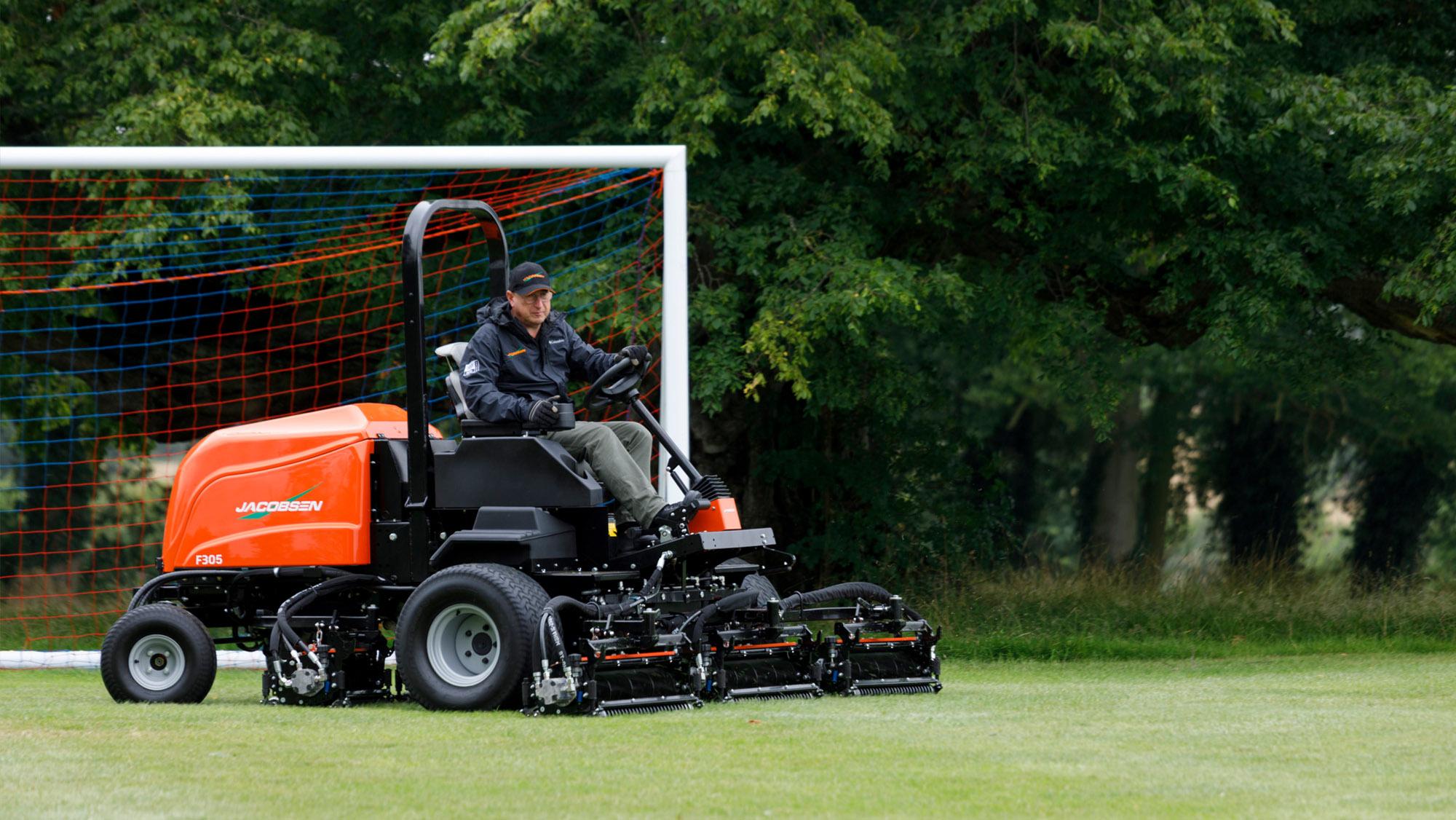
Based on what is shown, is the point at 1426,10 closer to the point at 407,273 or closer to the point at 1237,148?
the point at 1237,148

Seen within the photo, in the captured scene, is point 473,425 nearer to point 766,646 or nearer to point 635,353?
point 635,353

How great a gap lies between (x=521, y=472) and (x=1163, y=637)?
6125mm

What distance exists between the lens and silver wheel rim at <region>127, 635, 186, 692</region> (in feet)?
29.1

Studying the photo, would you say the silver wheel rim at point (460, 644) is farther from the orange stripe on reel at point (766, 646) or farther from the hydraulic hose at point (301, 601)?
the orange stripe on reel at point (766, 646)

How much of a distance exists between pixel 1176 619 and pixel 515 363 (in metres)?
6.34

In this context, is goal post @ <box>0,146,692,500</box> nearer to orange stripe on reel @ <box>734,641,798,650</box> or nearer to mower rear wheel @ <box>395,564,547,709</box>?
orange stripe on reel @ <box>734,641,798,650</box>

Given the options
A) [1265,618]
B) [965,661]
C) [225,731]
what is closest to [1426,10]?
[1265,618]

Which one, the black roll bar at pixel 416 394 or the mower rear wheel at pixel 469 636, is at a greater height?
the black roll bar at pixel 416 394

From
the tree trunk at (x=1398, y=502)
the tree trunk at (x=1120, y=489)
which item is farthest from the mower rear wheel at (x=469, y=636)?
the tree trunk at (x=1398, y=502)

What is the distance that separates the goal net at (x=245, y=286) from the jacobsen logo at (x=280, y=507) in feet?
11.4

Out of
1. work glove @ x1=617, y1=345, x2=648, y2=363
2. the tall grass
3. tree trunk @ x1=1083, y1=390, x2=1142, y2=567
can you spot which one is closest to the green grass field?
work glove @ x1=617, y1=345, x2=648, y2=363

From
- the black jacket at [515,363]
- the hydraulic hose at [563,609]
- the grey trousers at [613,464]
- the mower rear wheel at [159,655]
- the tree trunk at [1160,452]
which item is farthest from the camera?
the tree trunk at [1160,452]

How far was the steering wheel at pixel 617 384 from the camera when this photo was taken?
8406 mm

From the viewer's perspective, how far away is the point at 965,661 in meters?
11.7
